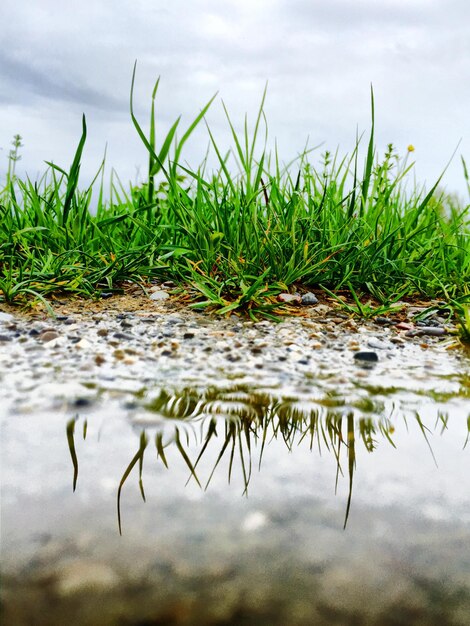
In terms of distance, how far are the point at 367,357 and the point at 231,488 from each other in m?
1.29

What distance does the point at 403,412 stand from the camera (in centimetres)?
179

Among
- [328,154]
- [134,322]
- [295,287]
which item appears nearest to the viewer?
[134,322]

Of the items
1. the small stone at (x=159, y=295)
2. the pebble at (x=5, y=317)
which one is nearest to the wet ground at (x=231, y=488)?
the pebble at (x=5, y=317)

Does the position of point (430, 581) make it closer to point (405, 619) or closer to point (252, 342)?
point (405, 619)

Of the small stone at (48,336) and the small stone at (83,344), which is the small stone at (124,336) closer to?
the small stone at (83,344)

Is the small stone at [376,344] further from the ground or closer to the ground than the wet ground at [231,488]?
further from the ground

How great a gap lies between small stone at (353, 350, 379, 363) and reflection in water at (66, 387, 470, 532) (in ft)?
1.78

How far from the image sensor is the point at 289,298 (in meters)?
3.27

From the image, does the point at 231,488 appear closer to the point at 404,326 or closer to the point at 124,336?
the point at 124,336

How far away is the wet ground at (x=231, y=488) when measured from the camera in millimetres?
938

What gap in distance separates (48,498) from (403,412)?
109 cm

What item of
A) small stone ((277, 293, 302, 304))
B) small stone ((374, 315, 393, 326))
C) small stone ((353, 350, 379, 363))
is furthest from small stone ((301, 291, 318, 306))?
small stone ((353, 350, 379, 363))

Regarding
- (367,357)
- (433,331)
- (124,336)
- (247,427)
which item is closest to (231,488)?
(247,427)

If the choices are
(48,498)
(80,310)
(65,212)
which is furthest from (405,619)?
(65,212)
